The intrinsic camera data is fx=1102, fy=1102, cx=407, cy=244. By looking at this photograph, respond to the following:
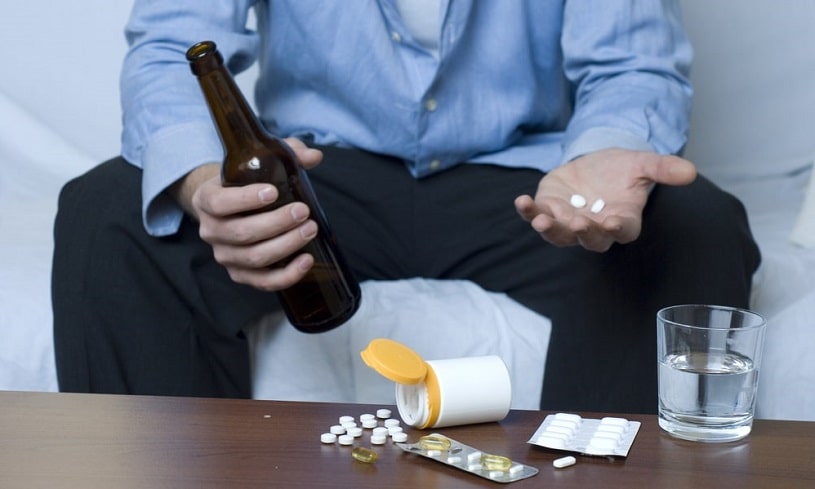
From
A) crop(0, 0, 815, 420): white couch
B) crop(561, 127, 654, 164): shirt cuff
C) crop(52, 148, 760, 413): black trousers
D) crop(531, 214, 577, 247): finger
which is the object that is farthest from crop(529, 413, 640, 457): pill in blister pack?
crop(0, 0, 815, 420): white couch

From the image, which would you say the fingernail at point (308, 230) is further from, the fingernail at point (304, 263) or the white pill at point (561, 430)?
the white pill at point (561, 430)

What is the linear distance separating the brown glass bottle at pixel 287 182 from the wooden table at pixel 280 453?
0.61ft

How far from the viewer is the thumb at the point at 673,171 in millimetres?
891

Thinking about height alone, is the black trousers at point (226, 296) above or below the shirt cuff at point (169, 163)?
below

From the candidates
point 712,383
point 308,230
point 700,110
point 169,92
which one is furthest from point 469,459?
point 700,110

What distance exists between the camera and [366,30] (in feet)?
Answer: 4.25

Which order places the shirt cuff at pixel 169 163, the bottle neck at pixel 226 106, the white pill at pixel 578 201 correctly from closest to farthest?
the bottle neck at pixel 226 106 < the white pill at pixel 578 201 < the shirt cuff at pixel 169 163

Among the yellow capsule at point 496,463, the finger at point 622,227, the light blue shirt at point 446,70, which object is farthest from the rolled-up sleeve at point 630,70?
the yellow capsule at point 496,463

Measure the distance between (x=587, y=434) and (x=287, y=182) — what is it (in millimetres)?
359

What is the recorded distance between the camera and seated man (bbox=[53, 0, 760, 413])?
3.33ft

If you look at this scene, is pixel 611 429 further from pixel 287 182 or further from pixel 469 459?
→ pixel 287 182

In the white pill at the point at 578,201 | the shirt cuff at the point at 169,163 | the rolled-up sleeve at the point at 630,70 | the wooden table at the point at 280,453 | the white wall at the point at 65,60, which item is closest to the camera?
the wooden table at the point at 280,453

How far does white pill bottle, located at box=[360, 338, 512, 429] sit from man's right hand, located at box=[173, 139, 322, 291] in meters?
0.18

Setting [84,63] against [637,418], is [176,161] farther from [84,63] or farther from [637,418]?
[84,63]
